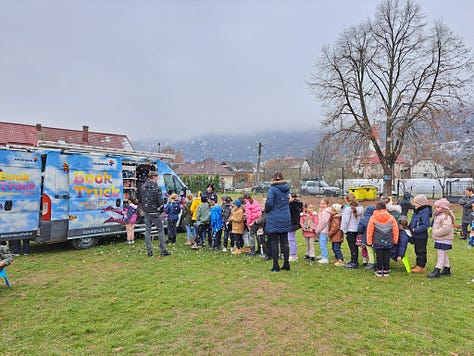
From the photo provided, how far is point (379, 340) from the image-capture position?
12.5 feet

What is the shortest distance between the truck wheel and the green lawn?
162 centimetres

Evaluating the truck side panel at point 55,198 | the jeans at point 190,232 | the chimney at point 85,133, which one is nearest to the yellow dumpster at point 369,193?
the jeans at point 190,232

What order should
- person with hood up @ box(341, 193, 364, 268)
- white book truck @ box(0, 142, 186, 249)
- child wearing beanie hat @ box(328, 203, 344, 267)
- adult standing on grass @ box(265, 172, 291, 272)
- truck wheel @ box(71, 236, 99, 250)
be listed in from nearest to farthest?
adult standing on grass @ box(265, 172, 291, 272)
person with hood up @ box(341, 193, 364, 268)
child wearing beanie hat @ box(328, 203, 344, 267)
white book truck @ box(0, 142, 186, 249)
truck wheel @ box(71, 236, 99, 250)

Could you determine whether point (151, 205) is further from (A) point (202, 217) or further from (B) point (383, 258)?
(B) point (383, 258)

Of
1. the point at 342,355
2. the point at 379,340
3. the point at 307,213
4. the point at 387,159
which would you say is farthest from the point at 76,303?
the point at 387,159

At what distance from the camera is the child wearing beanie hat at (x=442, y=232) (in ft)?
20.4

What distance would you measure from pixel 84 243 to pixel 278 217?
606cm

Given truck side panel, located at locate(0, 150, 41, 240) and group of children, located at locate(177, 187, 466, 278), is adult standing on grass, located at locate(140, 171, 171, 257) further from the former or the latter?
truck side panel, located at locate(0, 150, 41, 240)

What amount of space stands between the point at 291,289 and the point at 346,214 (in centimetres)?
249

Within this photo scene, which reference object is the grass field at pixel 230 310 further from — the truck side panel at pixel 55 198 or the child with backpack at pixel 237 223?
the child with backpack at pixel 237 223

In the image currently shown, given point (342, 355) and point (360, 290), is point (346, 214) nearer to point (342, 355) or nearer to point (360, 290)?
point (360, 290)

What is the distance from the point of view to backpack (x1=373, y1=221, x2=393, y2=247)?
20.9ft

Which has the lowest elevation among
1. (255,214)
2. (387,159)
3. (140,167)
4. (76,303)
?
(76,303)

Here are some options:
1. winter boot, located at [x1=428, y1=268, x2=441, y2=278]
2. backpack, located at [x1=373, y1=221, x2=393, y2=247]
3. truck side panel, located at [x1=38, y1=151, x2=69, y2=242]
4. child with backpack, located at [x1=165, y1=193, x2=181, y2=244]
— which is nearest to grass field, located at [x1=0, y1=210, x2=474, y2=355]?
winter boot, located at [x1=428, y1=268, x2=441, y2=278]
